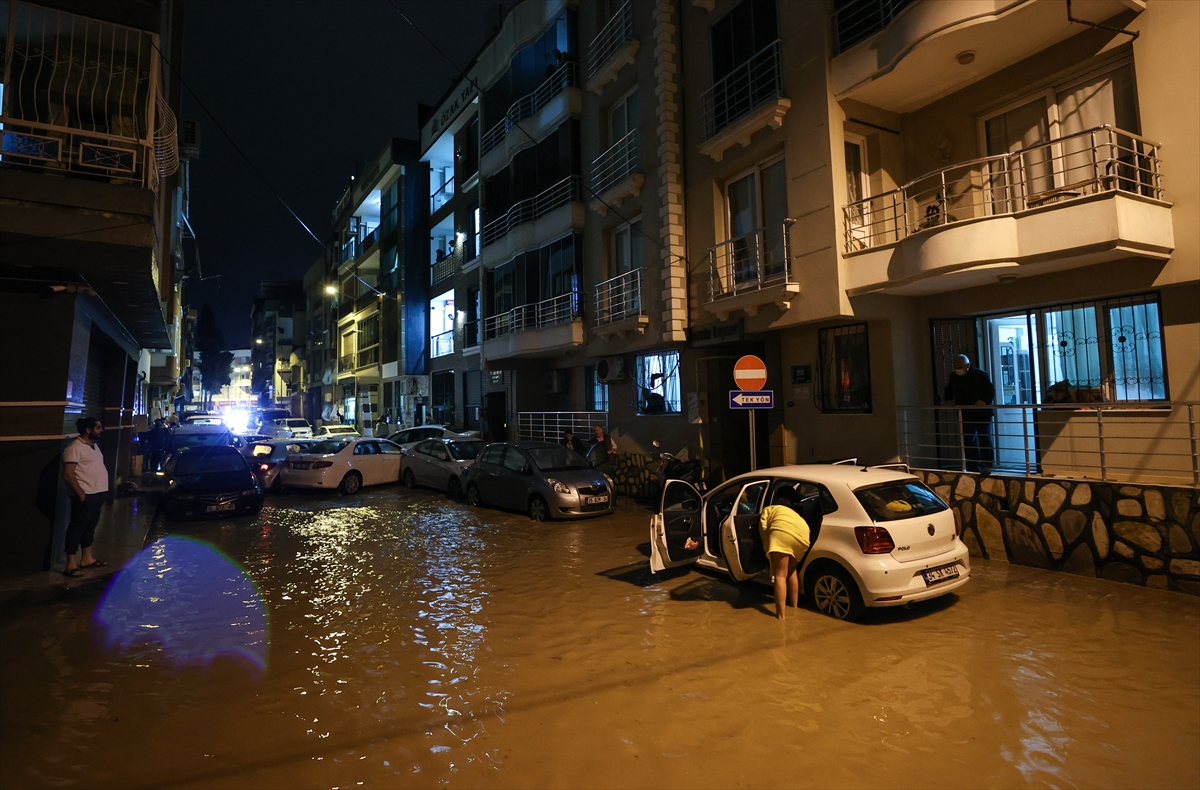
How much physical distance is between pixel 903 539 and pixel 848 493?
0.66 metres

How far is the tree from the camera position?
89.9 metres

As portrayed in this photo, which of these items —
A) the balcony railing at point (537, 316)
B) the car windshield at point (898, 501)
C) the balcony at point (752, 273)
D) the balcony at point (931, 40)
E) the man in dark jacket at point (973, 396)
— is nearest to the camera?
the car windshield at point (898, 501)

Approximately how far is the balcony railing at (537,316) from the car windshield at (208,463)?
8326 mm

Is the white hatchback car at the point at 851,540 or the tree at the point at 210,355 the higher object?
the tree at the point at 210,355

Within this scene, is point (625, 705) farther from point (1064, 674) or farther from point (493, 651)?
point (1064, 674)

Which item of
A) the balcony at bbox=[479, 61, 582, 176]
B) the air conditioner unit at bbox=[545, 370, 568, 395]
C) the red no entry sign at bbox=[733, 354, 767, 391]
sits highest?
the balcony at bbox=[479, 61, 582, 176]

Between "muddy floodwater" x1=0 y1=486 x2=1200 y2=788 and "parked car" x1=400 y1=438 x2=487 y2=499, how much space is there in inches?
284

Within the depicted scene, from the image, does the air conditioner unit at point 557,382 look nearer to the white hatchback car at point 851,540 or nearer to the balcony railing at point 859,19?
the balcony railing at point 859,19

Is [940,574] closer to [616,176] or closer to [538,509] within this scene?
[538,509]

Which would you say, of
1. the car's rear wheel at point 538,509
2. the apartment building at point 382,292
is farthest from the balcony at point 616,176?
the apartment building at point 382,292

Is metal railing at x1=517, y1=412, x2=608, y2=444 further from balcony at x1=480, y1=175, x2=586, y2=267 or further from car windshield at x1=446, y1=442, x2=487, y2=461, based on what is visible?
balcony at x1=480, y1=175, x2=586, y2=267

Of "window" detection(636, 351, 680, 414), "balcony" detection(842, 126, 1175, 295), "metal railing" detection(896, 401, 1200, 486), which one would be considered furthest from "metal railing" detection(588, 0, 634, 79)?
"metal railing" detection(896, 401, 1200, 486)

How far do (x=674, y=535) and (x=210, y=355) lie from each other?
333ft

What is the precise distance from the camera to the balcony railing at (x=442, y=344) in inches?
1060
